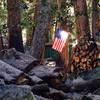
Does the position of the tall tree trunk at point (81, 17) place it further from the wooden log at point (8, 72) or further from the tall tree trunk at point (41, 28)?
the wooden log at point (8, 72)

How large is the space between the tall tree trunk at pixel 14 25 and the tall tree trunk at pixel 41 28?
115cm

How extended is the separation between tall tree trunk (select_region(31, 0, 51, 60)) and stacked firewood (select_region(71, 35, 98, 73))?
A: 4.55 feet

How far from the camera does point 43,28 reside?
517 inches

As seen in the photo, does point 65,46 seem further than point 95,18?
No

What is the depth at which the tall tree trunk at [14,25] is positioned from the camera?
1407cm

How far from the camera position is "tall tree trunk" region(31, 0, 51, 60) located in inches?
511

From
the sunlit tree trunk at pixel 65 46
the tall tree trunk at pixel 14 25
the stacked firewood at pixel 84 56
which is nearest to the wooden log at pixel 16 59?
the stacked firewood at pixel 84 56

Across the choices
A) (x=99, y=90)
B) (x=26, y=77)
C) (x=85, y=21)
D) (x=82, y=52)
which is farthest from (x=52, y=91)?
(x=85, y=21)

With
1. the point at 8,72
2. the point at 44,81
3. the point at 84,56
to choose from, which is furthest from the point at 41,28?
the point at 8,72

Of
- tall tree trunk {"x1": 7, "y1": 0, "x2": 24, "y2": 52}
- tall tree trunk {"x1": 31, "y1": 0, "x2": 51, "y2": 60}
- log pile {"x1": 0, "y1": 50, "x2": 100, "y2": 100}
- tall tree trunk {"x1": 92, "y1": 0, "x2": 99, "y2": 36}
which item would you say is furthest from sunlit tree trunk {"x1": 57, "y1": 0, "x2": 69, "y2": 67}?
log pile {"x1": 0, "y1": 50, "x2": 100, "y2": 100}

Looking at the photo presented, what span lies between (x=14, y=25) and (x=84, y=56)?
3359 millimetres

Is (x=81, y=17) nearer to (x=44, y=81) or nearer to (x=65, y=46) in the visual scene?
(x=65, y=46)

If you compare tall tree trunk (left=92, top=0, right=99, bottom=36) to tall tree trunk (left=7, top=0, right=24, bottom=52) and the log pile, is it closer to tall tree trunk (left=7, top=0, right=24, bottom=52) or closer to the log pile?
tall tree trunk (left=7, top=0, right=24, bottom=52)

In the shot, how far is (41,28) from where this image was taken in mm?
13117
